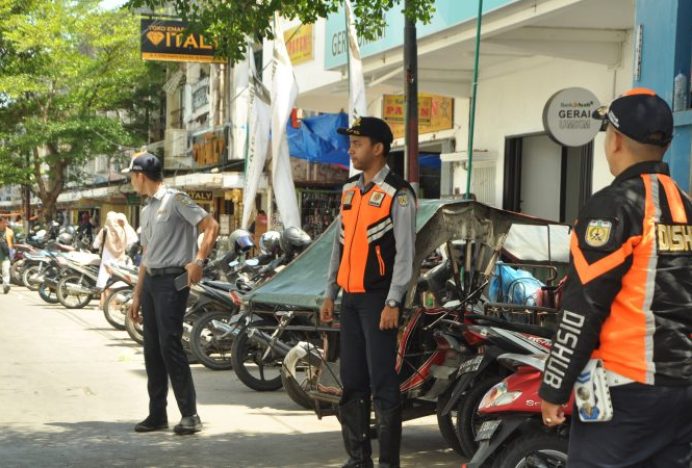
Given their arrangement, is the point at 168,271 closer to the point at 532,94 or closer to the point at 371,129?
the point at 371,129

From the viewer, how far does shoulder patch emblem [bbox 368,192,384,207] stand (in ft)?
18.8

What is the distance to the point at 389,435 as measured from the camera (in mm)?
5688

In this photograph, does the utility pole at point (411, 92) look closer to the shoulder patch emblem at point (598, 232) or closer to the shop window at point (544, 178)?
the shop window at point (544, 178)

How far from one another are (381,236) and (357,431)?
1100 mm

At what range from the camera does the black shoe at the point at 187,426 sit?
7070mm

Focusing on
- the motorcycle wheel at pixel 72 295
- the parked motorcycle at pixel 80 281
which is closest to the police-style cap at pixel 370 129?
the parked motorcycle at pixel 80 281

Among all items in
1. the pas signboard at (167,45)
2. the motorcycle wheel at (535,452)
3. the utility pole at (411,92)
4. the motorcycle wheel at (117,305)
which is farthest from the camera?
the pas signboard at (167,45)

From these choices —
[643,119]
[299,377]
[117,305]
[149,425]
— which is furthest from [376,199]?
[117,305]

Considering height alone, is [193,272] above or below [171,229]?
below

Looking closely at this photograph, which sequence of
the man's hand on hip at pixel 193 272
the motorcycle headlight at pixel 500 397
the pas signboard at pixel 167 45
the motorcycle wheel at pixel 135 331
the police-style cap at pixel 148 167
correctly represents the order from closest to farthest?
the motorcycle headlight at pixel 500 397, the man's hand on hip at pixel 193 272, the police-style cap at pixel 148 167, the motorcycle wheel at pixel 135 331, the pas signboard at pixel 167 45

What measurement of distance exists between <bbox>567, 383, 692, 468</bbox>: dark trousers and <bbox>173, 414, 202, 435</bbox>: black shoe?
439 cm

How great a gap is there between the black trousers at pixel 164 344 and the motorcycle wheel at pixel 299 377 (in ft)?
2.18

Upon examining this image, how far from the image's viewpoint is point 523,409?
14.9ft

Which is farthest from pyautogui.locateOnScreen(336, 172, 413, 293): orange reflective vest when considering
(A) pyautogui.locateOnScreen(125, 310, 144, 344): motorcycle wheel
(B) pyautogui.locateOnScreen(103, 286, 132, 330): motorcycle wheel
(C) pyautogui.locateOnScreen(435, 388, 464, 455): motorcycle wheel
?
(B) pyautogui.locateOnScreen(103, 286, 132, 330): motorcycle wheel
